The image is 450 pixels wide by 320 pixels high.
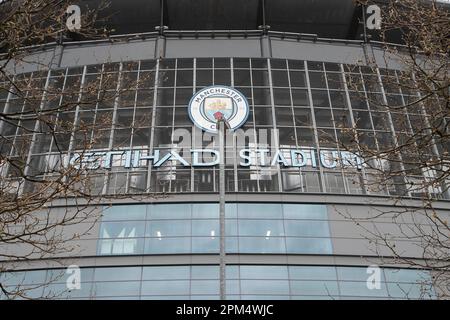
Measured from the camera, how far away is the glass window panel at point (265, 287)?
95.9 feet

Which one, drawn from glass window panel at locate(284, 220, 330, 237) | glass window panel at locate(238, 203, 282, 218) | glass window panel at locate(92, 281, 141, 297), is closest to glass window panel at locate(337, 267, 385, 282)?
glass window panel at locate(284, 220, 330, 237)

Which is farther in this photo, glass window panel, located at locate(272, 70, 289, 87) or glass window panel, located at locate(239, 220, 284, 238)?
glass window panel, located at locate(272, 70, 289, 87)

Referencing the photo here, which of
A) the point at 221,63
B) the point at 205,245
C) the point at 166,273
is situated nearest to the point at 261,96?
the point at 221,63

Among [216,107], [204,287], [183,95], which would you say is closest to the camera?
[204,287]

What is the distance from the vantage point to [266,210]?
31.8 metres

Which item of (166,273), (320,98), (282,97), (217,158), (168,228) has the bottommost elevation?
(166,273)

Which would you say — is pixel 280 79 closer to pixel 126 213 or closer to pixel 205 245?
pixel 205 245

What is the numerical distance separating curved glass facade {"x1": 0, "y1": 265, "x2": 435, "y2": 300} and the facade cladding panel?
0.22 ft

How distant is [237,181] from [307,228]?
548cm

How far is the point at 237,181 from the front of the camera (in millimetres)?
33594

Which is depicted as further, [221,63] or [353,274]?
[221,63]

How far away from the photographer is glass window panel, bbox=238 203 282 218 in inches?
1244

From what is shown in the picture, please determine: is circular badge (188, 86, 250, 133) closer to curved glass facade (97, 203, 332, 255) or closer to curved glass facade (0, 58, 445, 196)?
curved glass facade (0, 58, 445, 196)
